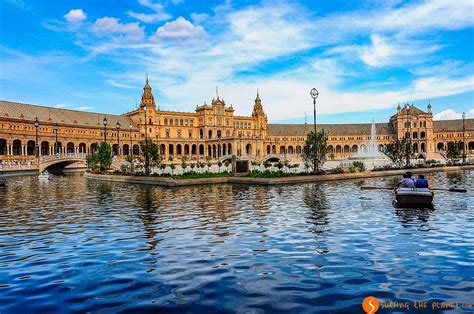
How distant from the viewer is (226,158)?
10312 centimetres

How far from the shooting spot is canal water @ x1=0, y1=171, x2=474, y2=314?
8148 millimetres

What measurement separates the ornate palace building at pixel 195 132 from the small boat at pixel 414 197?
191ft

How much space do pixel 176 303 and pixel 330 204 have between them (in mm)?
14736

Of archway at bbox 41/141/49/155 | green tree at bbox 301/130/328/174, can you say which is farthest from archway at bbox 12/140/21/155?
green tree at bbox 301/130/328/174

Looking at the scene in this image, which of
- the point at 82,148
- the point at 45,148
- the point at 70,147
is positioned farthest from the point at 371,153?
the point at 45,148

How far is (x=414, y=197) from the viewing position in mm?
19109

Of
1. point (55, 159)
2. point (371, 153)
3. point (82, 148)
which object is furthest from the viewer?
point (82, 148)

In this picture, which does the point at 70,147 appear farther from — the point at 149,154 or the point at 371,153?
the point at 371,153

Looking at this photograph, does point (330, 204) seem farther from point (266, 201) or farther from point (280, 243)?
point (280, 243)

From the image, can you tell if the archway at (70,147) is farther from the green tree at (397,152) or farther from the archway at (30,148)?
the green tree at (397,152)

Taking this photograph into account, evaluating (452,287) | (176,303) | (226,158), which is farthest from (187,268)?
(226,158)

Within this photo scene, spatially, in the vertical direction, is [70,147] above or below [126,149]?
above

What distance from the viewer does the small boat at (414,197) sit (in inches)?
746

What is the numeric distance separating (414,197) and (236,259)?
11.7 m
